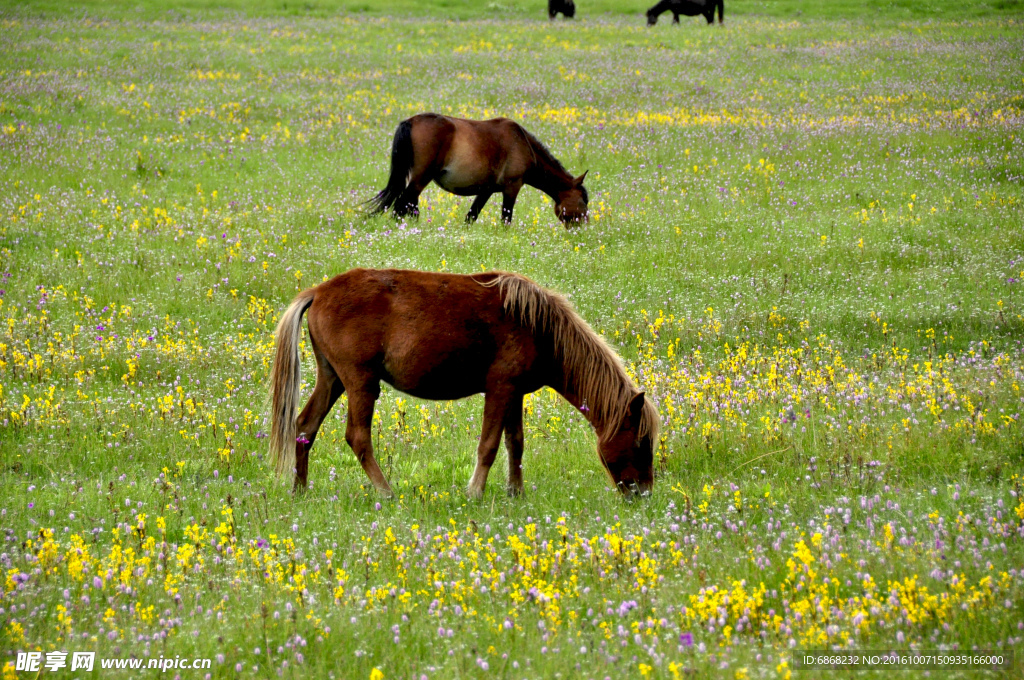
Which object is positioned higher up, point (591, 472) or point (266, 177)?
point (266, 177)

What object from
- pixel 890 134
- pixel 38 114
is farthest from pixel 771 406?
pixel 38 114

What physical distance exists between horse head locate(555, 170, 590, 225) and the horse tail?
26.7ft

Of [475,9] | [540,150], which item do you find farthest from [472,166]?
[475,9]

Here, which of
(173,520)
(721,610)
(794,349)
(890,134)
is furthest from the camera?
(890,134)

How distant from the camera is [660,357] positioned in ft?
33.1

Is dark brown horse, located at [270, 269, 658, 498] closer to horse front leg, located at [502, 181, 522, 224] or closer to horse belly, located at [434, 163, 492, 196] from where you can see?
horse belly, located at [434, 163, 492, 196]

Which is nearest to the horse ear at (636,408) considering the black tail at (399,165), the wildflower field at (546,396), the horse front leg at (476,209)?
the wildflower field at (546,396)

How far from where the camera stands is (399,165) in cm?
1352

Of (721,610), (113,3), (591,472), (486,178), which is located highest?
(113,3)

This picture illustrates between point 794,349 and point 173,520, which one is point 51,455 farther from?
point 794,349

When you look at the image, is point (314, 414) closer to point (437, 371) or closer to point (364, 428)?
point (364, 428)

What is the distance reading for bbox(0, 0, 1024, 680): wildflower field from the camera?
455cm

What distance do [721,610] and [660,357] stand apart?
5.94m

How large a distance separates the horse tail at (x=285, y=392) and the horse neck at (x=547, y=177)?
8.22 m
